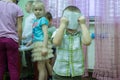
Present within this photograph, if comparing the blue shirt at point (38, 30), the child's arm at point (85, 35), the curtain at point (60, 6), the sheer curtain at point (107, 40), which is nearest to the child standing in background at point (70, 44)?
the child's arm at point (85, 35)

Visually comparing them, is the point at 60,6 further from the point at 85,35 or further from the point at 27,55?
the point at 85,35

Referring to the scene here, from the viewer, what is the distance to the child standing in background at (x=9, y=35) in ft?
7.89

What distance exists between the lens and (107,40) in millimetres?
3326

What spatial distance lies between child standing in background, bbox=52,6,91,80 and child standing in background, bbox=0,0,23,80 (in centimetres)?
76

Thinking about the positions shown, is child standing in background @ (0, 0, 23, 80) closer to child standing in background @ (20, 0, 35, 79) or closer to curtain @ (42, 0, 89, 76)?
child standing in background @ (20, 0, 35, 79)

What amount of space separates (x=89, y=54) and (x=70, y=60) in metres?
1.85

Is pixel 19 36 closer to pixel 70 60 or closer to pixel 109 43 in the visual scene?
pixel 70 60

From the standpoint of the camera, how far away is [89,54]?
359 centimetres

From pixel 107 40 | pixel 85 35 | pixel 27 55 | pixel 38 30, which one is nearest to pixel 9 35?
pixel 38 30

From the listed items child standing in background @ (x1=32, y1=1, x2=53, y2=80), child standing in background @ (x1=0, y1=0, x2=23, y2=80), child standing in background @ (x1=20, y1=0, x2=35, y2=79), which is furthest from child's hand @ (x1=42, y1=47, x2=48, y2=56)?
child standing in background @ (x1=20, y1=0, x2=35, y2=79)

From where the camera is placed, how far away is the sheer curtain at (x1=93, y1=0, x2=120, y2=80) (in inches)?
128

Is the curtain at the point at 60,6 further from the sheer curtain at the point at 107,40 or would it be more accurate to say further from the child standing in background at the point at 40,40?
the child standing in background at the point at 40,40

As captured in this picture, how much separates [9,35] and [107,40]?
1470mm

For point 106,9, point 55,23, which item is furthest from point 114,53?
point 55,23
